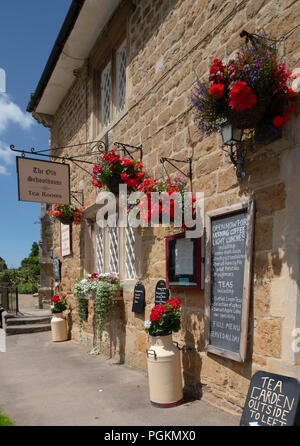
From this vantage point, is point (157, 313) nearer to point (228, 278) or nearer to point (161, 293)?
point (161, 293)

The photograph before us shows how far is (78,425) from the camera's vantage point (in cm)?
343

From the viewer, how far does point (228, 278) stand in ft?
11.7

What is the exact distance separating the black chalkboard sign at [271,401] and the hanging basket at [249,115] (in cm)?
210

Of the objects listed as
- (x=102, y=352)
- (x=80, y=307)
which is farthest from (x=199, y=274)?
(x=80, y=307)

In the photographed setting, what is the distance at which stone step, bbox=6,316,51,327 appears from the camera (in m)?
9.45

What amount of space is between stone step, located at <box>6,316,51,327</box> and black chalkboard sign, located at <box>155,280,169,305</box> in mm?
6105

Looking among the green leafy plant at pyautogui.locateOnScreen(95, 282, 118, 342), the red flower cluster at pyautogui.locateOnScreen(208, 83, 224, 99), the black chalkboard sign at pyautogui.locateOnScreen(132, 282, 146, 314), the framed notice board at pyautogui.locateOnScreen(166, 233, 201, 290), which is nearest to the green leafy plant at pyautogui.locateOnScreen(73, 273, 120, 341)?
the green leafy plant at pyautogui.locateOnScreen(95, 282, 118, 342)

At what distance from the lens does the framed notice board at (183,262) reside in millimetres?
4023

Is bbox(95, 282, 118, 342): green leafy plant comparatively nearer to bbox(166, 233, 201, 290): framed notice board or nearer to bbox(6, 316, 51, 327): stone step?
bbox(166, 233, 201, 290): framed notice board

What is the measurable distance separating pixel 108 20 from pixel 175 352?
591 cm

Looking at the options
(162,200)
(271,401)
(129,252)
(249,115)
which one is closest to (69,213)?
(129,252)

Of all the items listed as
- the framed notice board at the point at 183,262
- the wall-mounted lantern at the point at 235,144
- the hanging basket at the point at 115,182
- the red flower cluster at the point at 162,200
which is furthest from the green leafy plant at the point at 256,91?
the hanging basket at the point at 115,182

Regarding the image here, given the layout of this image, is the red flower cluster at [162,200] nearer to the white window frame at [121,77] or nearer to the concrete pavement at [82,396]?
the concrete pavement at [82,396]
